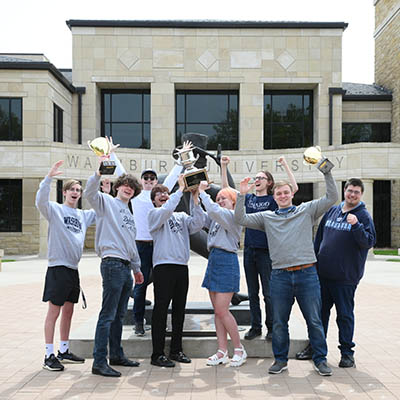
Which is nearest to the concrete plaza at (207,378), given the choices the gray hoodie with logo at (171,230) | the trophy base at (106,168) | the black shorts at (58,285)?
the black shorts at (58,285)

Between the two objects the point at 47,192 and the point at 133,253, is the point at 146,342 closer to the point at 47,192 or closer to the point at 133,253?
the point at 133,253

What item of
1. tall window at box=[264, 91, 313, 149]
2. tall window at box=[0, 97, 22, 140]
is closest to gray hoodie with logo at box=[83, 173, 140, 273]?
tall window at box=[0, 97, 22, 140]

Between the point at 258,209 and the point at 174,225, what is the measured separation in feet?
3.19

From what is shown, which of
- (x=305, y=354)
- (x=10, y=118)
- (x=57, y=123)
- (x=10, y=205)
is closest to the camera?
(x=305, y=354)

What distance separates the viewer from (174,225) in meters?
5.40

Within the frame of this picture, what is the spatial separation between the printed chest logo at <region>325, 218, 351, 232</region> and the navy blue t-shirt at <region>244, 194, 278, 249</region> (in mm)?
600

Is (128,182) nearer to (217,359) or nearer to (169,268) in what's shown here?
(169,268)

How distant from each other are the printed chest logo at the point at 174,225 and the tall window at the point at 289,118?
77.2 feet

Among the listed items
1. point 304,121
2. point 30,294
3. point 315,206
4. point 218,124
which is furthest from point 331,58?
point 315,206

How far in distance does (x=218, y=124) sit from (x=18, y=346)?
76.0 feet

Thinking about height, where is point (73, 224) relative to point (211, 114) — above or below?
below

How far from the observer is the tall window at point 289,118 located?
93.4ft

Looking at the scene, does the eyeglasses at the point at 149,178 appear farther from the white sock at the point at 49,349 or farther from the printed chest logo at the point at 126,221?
the white sock at the point at 49,349

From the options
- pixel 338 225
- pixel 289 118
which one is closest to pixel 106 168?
pixel 338 225
